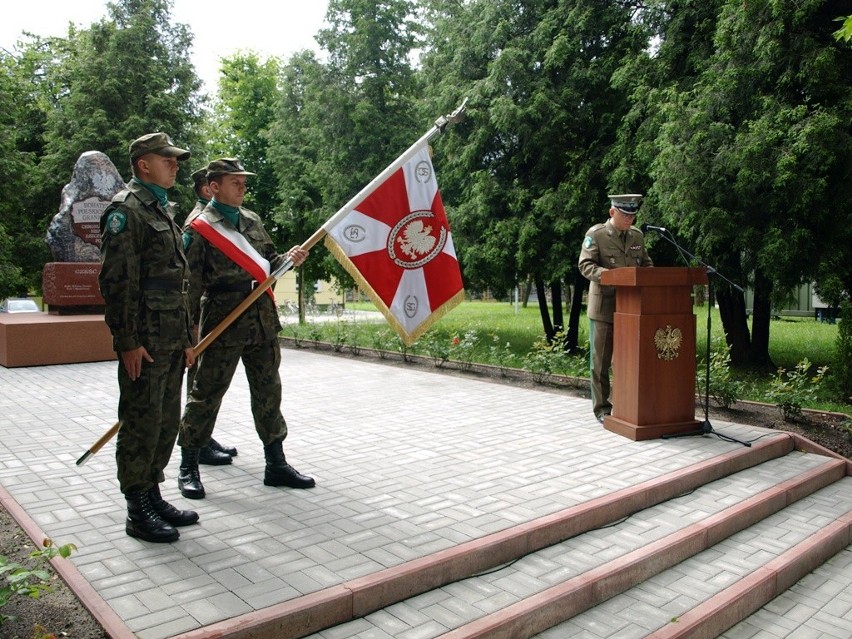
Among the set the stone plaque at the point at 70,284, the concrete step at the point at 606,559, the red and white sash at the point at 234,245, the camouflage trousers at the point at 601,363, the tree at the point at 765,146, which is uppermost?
the tree at the point at 765,146

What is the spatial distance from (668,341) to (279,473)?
3807mm

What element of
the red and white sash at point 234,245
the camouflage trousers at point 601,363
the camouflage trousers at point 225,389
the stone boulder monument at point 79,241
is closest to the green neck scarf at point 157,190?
the red and white sash at point 234,245

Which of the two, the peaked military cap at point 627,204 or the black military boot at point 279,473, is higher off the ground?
the peaked military cap at point 627,204

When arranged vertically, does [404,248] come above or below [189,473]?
above

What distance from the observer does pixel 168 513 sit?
4203 millimetres

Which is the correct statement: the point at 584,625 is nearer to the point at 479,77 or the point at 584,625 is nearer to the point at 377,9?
the point at 479,77

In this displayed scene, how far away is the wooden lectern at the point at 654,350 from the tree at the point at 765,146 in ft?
14.1

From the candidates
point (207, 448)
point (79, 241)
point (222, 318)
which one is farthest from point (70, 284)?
point (222, 318)

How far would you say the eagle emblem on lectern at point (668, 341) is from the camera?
666cm

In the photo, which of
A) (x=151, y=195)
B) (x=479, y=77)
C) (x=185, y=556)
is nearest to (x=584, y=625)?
(x=185, y=556)

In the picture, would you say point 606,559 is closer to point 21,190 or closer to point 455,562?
point 455,562

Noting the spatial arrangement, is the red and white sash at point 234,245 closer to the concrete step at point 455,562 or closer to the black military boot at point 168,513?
the black military boot at point 168,513

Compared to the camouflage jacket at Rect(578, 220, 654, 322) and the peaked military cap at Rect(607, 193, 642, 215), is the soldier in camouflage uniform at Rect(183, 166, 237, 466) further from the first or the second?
the peaked military cap at Rect(607, 193, 642, 215)

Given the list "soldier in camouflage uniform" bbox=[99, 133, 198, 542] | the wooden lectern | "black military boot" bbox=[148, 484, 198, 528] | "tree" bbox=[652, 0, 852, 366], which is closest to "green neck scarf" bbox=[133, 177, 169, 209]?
"soldier in camouflage uniform" bbox=[99, 133, 198, 542]
